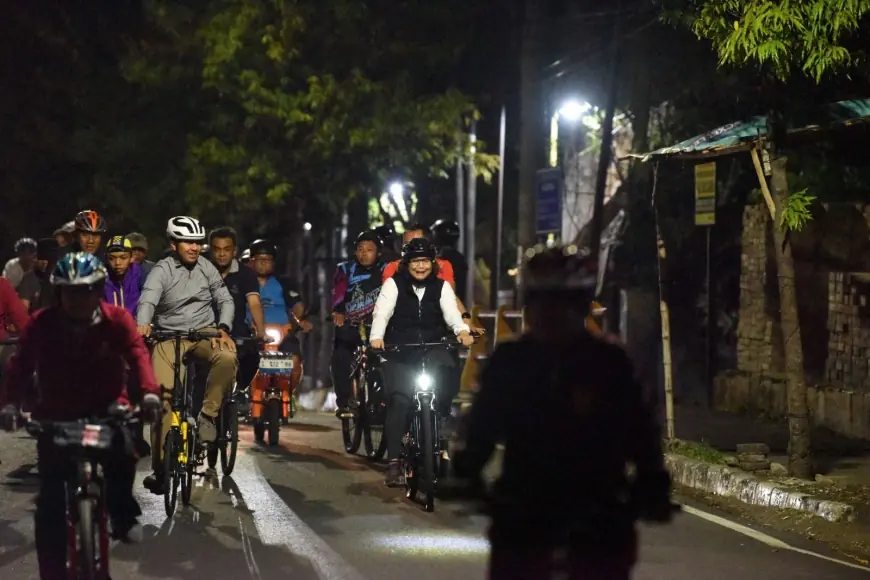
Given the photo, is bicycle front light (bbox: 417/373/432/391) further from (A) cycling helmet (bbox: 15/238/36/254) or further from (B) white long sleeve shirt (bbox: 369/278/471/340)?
(A) cycling helmet (bbox: 15/238/36/254)

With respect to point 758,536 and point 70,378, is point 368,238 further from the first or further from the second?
point 70,378

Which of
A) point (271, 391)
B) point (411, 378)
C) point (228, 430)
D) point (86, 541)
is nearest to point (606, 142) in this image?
point (271, 391)

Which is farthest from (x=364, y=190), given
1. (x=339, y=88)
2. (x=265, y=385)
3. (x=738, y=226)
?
(x=265, y=385)

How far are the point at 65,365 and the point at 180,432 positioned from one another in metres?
3.36

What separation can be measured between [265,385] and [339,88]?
966 cm

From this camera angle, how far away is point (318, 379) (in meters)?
29.2

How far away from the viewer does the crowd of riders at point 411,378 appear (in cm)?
422

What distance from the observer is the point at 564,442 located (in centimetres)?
425

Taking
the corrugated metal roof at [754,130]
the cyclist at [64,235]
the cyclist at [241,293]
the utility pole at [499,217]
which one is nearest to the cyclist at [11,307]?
the cyclist at [241,293]

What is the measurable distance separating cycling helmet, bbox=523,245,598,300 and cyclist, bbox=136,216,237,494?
17.9ft

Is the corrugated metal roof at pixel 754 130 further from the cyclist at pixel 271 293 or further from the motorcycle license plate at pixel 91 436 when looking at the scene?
the motorcycle license plate at pixel 91 436

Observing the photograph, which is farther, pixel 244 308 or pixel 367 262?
pixel 367 262

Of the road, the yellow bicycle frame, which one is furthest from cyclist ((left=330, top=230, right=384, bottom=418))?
the yellow bicycle frame

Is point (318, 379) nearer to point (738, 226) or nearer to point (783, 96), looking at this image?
point (738, 226)
